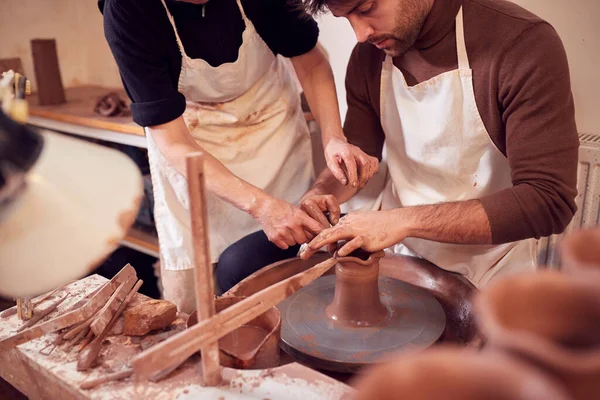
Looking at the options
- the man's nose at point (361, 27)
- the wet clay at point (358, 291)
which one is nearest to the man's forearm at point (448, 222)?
the wet clay at point (358, 291)

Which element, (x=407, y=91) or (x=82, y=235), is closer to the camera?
(x=82, y=235)

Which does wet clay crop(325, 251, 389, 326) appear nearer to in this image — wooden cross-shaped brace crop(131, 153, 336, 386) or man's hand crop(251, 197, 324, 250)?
man's hand crop(251, 197, 324, 250)

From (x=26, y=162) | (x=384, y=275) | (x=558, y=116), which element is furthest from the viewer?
(x=384, y=275)

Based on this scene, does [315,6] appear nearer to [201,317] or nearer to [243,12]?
[243,12]

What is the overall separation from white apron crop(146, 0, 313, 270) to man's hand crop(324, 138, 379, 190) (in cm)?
51

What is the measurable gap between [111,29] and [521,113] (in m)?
1.37

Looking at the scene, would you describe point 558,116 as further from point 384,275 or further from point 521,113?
point 384,275

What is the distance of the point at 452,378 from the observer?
57cm

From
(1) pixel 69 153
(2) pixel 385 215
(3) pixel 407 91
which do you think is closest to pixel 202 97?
(3) pixel 407 91

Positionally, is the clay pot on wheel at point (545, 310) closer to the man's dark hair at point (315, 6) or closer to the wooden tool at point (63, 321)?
the wooden tool at point (63, 321)

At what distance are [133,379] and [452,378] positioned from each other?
0.79 m

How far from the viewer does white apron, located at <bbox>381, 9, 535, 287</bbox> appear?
186cm

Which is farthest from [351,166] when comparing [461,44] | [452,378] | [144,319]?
[452,378]

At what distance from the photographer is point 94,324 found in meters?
1.31
